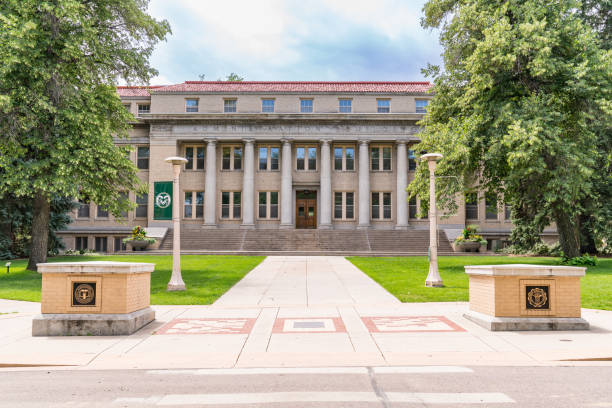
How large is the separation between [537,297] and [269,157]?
35.0 m

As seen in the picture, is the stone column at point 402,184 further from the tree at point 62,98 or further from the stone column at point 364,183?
the tree at point 62,98

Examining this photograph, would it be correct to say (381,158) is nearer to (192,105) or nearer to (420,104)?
(420,104)

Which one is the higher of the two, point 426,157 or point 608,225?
point 426,157

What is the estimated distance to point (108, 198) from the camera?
19484 millimetres

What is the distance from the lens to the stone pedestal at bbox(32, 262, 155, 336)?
27.2 ft

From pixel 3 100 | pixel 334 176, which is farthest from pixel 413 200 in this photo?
pixel 3 100

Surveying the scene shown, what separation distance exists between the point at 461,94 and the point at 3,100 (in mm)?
19598

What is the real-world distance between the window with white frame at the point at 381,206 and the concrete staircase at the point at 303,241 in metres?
3.40

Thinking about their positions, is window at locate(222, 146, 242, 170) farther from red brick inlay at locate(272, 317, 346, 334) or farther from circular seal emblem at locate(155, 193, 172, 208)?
red brick inlay at locate(272, 317, 346, 334)

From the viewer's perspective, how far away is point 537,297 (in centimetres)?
854

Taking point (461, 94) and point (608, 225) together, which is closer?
point (461, 94)

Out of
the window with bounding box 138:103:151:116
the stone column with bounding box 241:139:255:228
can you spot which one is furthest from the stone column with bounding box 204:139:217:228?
the window with bounding box 138:103:151:116

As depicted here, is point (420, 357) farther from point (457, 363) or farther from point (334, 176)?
point (334, 176)

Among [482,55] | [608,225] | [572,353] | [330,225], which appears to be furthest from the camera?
[330,225]
